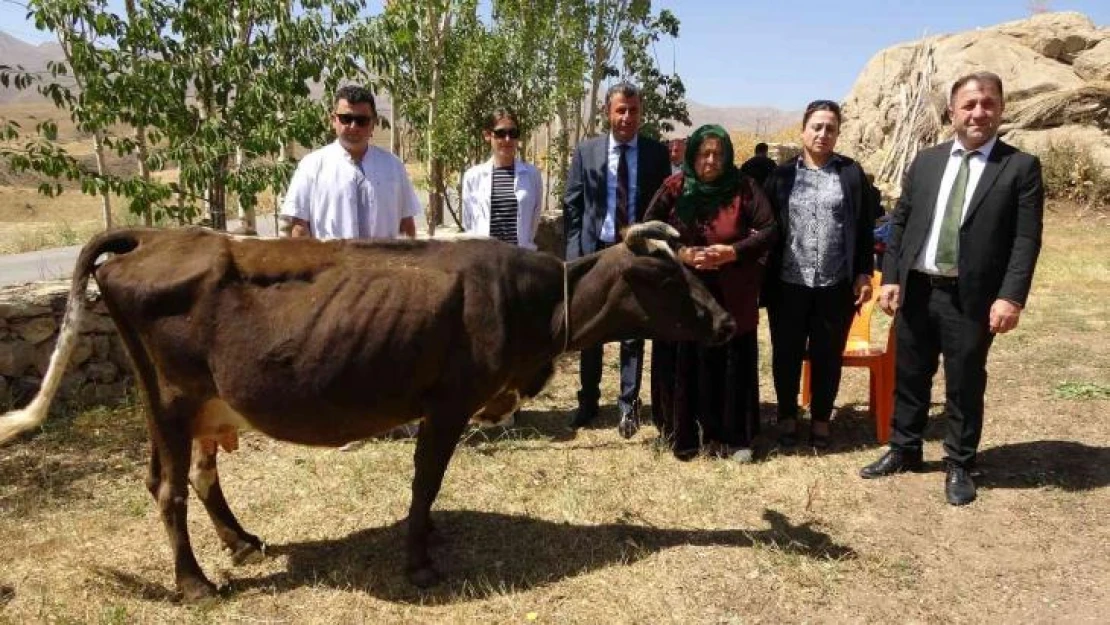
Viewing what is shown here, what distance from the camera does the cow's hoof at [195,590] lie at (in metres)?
3.66

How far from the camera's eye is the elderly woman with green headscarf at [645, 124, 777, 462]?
15.9 ft

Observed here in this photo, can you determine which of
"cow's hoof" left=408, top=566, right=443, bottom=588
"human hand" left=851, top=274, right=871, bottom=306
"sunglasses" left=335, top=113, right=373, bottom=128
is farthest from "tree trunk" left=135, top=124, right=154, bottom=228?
"human hand" left=851, top=274, right=871, bottom=306

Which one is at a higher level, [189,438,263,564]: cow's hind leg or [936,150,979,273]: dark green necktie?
[936,150,979,273]: dark green necktie

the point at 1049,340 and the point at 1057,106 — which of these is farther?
the point at 1057,106

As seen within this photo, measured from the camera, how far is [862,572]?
158 inches

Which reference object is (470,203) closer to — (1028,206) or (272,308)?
(272,308)

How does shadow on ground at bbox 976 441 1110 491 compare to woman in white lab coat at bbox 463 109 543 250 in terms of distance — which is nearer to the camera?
shadow on ground at bbox 976 441 1110 491

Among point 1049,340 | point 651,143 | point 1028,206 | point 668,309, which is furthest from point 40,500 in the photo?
point 1049,340

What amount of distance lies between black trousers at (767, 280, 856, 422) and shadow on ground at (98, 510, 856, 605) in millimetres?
1233

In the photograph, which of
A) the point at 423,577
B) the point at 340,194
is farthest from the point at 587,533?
the point at 340,194

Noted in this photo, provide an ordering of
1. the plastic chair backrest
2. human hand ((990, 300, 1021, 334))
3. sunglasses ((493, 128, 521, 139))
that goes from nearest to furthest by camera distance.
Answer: human hand ((990, 300, 1021, 334))
sunglasses ((493, 128, 521, 139))
the plastic chair backrest

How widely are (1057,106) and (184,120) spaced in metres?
17.6

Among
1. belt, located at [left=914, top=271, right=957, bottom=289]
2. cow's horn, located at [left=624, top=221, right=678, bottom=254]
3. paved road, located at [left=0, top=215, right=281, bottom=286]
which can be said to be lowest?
paved road, located at [left=0, top=215, right=281, bottom=286]

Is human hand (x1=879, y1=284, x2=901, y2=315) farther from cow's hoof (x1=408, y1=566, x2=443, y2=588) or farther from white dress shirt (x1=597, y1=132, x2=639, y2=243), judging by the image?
cow's hoof (x1=408, y1=566, x2=443, y2=588)
